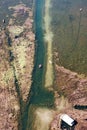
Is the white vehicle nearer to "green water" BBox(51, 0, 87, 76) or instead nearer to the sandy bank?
the sandy bank

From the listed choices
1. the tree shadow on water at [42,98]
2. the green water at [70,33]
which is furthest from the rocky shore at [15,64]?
the green water at [70,33]

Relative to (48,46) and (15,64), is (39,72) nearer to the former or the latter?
(15,64)

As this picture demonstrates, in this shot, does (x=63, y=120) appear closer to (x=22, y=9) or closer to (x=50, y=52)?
(x=50, y=52)

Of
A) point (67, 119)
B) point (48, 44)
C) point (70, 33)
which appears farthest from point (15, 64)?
point (67, 119)

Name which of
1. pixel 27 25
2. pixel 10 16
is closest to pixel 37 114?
pixel 27 25

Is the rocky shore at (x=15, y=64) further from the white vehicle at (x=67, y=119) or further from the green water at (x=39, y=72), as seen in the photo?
the white vehicle at (x=67, y=119)

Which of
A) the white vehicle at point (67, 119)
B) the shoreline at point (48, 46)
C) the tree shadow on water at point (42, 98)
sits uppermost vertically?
the shoreline at point (48, 46)

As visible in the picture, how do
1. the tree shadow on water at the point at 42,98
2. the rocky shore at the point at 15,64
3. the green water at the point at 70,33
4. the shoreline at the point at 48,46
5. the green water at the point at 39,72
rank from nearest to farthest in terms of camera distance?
1. the rocky shore at the point at 15,64
2. the tree shadow on water at the point at 42,98
3. the green water at the point at 39,72
4. the shoreline at the point at 48,46
5. the green water at the point at 70,33
